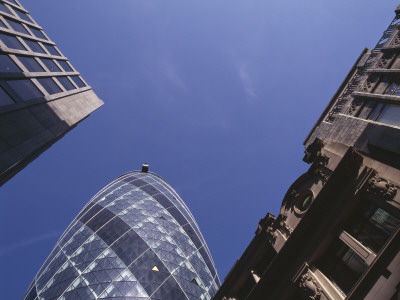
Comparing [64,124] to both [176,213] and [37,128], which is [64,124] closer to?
[37,128]

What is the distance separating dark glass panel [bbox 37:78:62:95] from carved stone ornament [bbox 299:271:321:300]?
22033 mm

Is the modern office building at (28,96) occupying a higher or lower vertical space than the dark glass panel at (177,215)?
higher

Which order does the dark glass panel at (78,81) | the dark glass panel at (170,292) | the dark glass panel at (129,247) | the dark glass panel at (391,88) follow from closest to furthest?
1. the dark glass panel at (391,88)
2. the dark glass panel at (78,81)
3. the dark glass panel at (170,292)
4. the dark glass panel at (129,247)

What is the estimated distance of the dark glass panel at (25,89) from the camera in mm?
15688

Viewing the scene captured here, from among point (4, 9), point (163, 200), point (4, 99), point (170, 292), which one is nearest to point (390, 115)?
point (4, 99)

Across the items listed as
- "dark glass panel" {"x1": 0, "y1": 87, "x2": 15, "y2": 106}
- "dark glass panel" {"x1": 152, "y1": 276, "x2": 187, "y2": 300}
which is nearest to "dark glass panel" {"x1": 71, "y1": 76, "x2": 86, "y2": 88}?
"dark glass panel" {"x1": 0, "y1": 87, "x2": 15, "y2": 106}

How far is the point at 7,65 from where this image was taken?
1603 centimetres

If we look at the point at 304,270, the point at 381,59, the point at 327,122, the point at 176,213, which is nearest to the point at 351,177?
the point at 304,270

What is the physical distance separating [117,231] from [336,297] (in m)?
38.7

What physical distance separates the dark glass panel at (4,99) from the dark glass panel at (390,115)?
2027cm

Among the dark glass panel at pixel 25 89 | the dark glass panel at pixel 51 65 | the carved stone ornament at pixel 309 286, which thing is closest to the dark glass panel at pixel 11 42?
the dark glass panel at pixel 25 89

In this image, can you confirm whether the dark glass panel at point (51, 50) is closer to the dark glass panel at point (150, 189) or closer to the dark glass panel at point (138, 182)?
the dark glass panel at point (150, 189)

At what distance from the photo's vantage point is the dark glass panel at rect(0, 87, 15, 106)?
544 inches

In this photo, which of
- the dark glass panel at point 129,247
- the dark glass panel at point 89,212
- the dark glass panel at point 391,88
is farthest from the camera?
the dark glass panel at point 89,212
